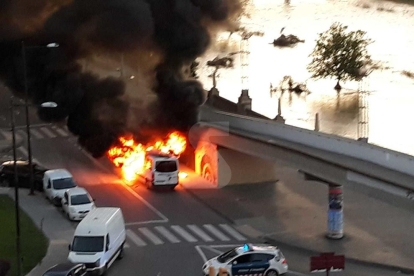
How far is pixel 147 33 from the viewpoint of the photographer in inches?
1206

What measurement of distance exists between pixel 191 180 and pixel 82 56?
276 inches

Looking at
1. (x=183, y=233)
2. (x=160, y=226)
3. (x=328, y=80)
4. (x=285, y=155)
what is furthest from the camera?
(x=328, y=80)

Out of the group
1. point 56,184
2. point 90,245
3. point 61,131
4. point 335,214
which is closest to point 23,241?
point 90,245

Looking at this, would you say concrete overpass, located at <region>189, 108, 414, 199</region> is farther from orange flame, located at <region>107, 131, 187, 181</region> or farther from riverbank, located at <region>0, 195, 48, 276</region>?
riverbank, located at <region>0, 195, 48, 276</region>

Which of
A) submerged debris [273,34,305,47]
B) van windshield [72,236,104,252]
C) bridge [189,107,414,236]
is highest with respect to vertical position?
submerged debris [273,34,305,47]

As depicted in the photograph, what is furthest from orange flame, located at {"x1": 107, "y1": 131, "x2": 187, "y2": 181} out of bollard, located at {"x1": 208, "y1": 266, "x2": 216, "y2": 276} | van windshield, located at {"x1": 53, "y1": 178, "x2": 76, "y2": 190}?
bollard, located at {"x1": 208, "y1": 266, "x2": 216, "y2": 276}

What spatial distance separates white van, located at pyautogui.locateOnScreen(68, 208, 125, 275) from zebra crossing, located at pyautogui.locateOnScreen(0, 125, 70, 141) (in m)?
17.2

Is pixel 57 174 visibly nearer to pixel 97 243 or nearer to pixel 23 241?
pixel 23 241

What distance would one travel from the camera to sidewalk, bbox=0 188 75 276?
21.7 m

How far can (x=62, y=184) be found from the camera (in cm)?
2755

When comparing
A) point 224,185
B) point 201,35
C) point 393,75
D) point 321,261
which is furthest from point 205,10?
point 393,75

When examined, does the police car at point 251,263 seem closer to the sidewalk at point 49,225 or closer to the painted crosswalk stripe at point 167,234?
the painted crosswalk stripe at point 167,234

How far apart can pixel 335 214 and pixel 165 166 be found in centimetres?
808

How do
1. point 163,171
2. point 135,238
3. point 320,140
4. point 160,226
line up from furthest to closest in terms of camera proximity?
point 163,171
point 160,226
point 320,140
point 135,238
